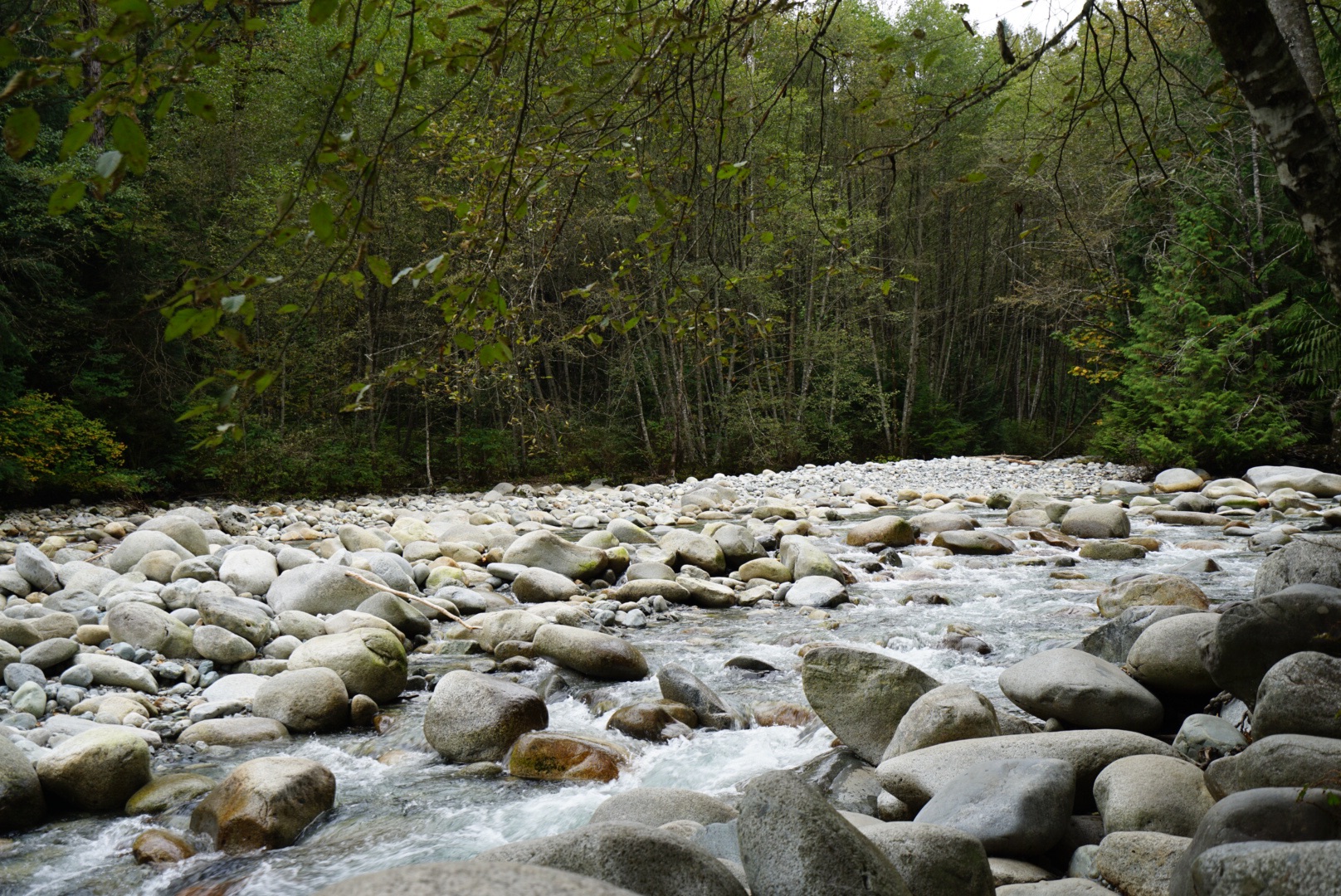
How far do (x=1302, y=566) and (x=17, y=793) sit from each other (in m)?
5.91

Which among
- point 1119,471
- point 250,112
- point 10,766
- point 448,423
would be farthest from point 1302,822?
point 448,423

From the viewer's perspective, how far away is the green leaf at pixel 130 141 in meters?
1.15

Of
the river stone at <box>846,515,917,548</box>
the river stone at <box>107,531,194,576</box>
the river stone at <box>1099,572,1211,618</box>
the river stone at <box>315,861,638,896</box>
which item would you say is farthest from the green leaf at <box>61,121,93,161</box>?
the river stone at <box>846,515,917,548</box>

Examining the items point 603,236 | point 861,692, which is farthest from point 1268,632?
point 603,236

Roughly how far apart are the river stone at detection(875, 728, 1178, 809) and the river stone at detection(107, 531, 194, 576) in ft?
20.6

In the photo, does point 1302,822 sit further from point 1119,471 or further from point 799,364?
point 799,364

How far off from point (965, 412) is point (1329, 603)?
26566 millimetres

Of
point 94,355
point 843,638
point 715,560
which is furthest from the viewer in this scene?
point 94,355

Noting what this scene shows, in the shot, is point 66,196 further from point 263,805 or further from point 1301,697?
point 1301,697

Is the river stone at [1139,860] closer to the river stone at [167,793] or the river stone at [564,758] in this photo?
the river stone at [564,758]

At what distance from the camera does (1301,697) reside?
2869mm

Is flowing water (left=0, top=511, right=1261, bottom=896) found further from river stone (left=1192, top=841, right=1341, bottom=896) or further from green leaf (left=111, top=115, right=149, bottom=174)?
green leaf (left=111, top=115, right=149, bottom=174)

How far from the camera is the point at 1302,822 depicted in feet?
6.98

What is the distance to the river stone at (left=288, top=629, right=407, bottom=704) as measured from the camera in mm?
4793
